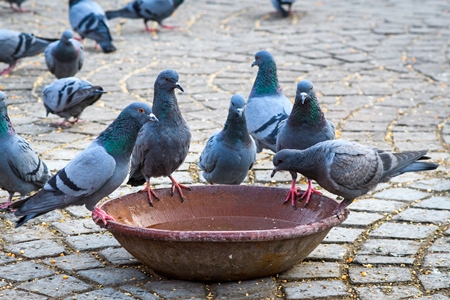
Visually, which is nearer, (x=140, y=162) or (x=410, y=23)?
(x=140, y=162)

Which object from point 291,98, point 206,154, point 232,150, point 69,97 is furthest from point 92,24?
point 232,150

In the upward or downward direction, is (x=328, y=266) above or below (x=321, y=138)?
below

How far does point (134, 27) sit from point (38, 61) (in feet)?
8.48

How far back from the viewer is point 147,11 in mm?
11367

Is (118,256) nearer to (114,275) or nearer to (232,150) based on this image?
(114,275)

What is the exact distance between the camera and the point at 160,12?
37.5 ft

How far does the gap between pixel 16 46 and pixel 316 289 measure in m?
6.00

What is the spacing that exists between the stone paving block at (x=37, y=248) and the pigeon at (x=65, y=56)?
13.4 ft

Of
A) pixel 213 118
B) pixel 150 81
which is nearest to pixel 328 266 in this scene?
pixel 213 118

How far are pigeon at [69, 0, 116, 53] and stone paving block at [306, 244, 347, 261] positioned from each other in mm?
6285

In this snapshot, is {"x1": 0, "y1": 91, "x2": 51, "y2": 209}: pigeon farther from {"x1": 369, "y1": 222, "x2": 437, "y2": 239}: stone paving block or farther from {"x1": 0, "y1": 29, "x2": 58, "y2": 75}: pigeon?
{"x1": 0, "y1": 29, "x2": 58, "y2": 75}: pigeon

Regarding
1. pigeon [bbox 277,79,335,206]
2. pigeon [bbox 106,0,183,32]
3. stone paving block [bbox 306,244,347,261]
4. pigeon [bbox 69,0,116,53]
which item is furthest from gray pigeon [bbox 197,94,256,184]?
pigeon [bbox 106,0,183,32]

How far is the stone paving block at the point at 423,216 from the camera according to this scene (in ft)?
16.4

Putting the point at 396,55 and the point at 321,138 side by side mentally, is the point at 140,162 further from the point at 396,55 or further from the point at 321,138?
the point at 396,55
